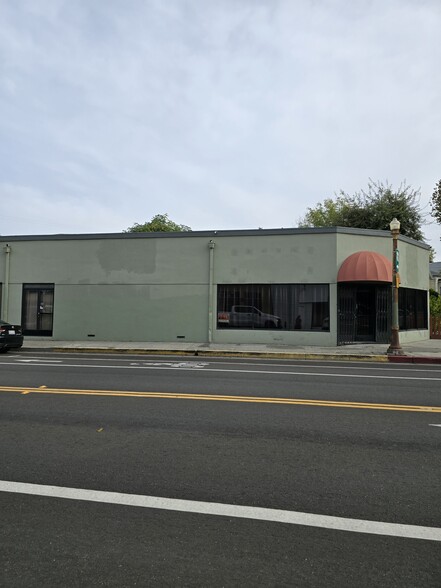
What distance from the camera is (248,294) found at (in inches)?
777

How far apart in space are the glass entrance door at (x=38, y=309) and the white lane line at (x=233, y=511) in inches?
727

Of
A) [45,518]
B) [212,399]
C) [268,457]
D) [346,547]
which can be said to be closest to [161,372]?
[212,399]

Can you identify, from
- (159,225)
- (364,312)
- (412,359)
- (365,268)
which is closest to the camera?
(412,359)

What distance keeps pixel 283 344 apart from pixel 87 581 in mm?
16537

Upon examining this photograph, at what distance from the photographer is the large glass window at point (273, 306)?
19000 mm

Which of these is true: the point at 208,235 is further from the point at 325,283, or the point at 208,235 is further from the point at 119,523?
the point at 119,523

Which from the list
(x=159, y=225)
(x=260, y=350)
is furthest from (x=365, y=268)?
(x=159, y=225)

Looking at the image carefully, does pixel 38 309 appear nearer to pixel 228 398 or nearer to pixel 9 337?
pixel 9 337

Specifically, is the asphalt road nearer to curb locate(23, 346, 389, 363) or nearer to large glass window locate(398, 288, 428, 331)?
curb locate(23, 346, 389, 363)

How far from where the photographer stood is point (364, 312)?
63.5 feet

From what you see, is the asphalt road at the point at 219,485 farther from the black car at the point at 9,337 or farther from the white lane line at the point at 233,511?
the black car at the point at 9,337

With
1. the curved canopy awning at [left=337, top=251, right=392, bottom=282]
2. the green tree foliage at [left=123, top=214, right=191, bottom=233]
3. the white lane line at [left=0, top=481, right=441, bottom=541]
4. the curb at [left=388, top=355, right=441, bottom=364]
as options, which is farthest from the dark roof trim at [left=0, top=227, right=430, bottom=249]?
the green tree foliage at [left=123, top=214, right=191, bottom=233]

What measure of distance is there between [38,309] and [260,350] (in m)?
11.5

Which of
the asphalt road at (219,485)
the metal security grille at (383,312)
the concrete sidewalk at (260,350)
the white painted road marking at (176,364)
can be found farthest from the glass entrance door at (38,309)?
the metal security grille at (383,312)
